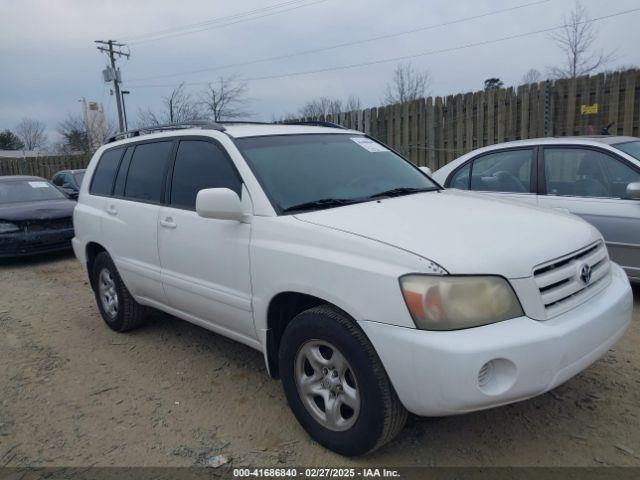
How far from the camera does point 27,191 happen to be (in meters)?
9.61

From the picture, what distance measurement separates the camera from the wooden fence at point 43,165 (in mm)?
22062

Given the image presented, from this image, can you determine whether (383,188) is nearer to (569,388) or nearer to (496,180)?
(569,388)

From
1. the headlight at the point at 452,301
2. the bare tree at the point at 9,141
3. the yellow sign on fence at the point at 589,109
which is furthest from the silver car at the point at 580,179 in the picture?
the bare tree at the point at 9,141

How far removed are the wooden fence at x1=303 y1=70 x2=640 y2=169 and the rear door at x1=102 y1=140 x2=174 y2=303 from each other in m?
7.07

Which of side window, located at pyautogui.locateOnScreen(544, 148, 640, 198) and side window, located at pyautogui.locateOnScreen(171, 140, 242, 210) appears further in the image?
side window, located at pyautogui.locateOnScreen(544, 148, 640, 198)

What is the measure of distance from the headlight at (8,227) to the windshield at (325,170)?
21.5 feet

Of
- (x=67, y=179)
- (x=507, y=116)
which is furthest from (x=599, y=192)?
(x=67, y=179)

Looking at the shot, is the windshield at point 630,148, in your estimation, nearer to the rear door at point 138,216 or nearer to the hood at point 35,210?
the rear door at point 138,216

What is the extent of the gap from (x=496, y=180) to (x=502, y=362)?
368cm

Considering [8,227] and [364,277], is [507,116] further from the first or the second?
[8,227]

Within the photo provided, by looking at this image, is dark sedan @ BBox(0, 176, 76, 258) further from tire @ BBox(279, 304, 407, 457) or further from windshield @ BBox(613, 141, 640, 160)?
windshield @ BBox(613, 141, 640, 160)

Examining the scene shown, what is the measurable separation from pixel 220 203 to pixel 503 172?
3.63 m

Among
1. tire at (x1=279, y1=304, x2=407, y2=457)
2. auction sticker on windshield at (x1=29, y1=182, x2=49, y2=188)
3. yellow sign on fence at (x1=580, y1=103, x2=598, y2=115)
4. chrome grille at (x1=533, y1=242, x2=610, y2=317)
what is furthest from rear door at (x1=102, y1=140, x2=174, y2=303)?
yellow sign on fence at (x1=580, y1=103, x2=598, y2=115)

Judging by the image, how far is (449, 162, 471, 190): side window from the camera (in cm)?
586
